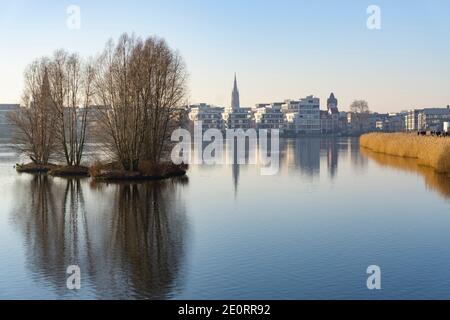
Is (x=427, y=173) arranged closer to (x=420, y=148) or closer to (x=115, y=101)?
(x=420, y=148)

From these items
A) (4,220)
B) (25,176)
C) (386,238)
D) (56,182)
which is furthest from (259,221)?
(25,176)

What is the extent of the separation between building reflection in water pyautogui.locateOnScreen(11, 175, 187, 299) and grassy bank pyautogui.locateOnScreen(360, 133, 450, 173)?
24037 millimetres

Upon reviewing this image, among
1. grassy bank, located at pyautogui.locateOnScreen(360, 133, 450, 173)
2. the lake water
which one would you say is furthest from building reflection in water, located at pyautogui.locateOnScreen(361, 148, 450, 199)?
grassy bank, located at pyautogui.locateOnScreen(360, 133, 450, 173)

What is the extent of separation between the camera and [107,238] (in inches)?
958

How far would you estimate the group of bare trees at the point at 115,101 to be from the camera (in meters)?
48.8

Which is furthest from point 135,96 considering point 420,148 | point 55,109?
point 420,148

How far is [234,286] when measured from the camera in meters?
17.5

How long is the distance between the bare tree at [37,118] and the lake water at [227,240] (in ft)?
55.8

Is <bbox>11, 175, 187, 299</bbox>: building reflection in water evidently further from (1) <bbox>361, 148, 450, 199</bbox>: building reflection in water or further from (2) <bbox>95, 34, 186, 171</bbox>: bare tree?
(1) <bbox>361, 148, 450, 199</bbox>: building reflection in water

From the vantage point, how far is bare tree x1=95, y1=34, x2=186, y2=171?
159 ft

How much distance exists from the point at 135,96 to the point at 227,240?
27886 millimetres

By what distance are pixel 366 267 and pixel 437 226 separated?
8856mm
